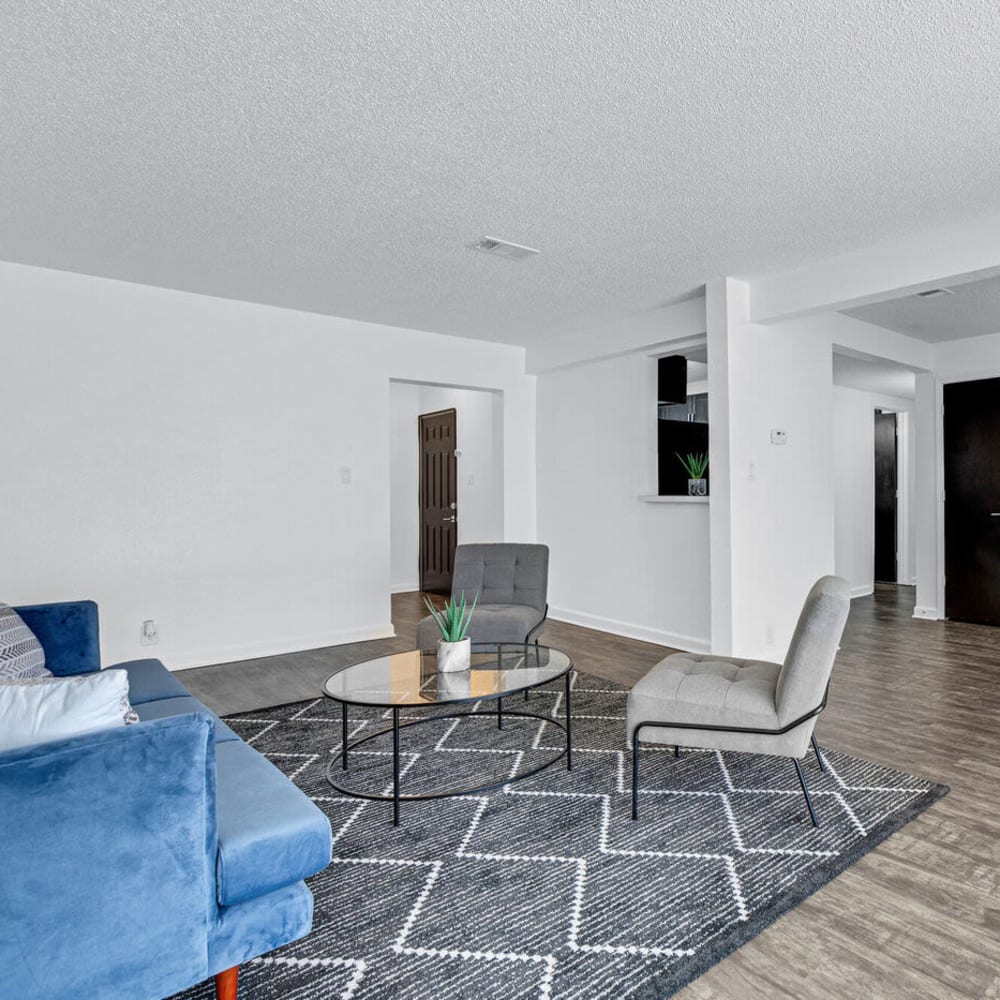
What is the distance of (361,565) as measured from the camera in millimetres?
5285

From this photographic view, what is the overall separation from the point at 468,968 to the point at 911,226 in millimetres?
3618

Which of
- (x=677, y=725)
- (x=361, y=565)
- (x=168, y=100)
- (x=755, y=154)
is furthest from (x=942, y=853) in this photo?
(x=361, y=565)

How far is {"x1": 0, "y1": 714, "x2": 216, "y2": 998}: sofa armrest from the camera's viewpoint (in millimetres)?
1225

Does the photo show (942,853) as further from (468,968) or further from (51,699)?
(51,699)

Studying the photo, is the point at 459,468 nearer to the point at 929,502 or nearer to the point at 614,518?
the point at 614,518

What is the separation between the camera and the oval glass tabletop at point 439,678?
2535 mm

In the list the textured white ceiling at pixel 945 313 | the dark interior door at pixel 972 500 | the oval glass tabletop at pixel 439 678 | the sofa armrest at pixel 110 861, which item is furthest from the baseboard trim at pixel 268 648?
the dark interior door at pixel 972 500

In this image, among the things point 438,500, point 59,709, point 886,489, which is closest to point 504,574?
point 59,709

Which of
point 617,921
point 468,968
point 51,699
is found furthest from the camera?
point 617,921

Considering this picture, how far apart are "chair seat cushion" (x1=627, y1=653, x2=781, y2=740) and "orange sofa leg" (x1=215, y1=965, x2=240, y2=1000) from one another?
1.48 metres

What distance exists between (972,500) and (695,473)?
8.17 feet

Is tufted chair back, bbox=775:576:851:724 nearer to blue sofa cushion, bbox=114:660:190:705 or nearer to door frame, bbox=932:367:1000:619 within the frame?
blue sofa cushion, bbox=114:660:190:705

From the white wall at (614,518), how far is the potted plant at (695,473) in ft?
1.58

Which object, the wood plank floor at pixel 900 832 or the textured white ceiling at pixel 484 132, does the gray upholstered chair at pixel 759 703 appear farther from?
the textured white ceiling at pixel 484 132
